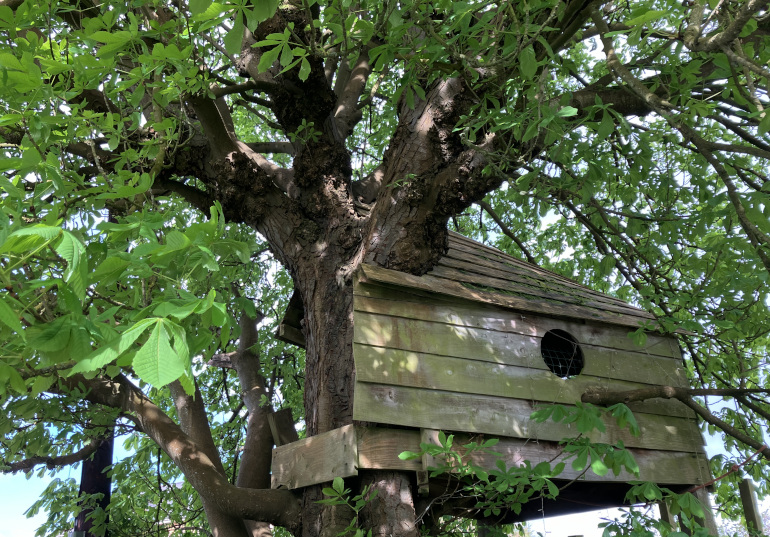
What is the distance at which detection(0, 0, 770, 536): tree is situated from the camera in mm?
2271

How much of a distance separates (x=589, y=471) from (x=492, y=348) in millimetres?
936

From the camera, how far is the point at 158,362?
140 cm

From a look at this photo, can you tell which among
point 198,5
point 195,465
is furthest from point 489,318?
point 198,5

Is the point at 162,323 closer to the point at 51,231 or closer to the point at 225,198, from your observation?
the point at 51,231

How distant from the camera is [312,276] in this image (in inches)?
160

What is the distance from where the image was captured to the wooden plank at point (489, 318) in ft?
11.8

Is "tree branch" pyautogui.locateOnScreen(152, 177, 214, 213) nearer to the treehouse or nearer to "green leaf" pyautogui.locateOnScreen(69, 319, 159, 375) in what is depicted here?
the treehouse

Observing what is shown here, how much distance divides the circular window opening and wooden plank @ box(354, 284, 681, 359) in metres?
0.12

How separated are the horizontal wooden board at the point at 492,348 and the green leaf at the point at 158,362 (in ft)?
6.63

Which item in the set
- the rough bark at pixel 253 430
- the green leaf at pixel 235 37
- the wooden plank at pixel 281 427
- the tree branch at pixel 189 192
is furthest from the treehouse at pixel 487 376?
the tree branch at pixel 189 192

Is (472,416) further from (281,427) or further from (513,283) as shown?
(281,427)

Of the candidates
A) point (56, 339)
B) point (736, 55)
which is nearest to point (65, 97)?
point (56, 339)

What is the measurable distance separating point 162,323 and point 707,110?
9.63 ft

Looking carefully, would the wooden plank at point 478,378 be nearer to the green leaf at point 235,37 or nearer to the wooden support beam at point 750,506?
the wooden support beam at point 750,506
